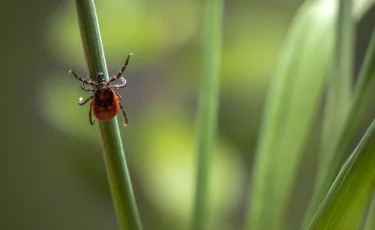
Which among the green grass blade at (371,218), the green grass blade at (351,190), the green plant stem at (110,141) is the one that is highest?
the green plant stem at (110,141)

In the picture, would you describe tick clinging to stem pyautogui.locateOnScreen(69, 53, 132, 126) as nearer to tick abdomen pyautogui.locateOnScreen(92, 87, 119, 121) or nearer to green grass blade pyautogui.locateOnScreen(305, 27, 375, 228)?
tick abdomen pyautogui.locateOnScreen(92, 87, 119, 121)

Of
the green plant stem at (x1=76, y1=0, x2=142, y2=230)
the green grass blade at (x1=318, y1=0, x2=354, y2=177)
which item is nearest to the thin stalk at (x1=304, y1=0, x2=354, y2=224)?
the green grass blade at (x1=318, y1=0, x2=354, y2=177)

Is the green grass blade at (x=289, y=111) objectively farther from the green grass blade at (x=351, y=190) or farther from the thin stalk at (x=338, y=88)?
the green grass blade at (x=351, y=190)

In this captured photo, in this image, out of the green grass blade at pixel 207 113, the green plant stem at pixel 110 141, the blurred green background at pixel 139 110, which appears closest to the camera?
the green plant stem at pixel 110 141

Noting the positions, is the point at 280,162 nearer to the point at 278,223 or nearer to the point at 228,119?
the point at 278,223

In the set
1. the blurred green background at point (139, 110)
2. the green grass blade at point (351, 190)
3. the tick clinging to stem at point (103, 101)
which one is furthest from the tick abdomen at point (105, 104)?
the blurred green background at point (139, 110)
